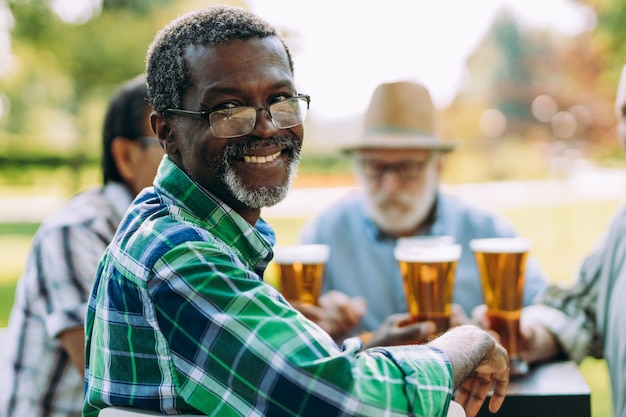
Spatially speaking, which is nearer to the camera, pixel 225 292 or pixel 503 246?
pixel 225 292

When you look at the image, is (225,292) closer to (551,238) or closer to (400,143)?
(400,143)

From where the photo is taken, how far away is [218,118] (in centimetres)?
146

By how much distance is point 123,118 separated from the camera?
113 inches

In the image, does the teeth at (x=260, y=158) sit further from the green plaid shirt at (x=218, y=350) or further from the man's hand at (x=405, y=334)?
the man's hand at (x=405, y=334)

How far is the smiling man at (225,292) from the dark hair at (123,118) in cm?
122

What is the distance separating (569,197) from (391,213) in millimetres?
19810

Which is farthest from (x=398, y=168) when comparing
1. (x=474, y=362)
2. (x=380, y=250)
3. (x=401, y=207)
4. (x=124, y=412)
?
(x=124, y=412)

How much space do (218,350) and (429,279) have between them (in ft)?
3.45

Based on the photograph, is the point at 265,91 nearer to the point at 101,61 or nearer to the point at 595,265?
the point at 595,265

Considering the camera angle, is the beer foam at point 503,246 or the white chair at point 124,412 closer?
the white chair at point 124,412

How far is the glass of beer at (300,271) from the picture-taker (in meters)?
2.35

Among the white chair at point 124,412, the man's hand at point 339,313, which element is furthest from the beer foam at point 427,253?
the white chair at point 124,412

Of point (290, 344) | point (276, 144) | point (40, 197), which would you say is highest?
point (276, 144)

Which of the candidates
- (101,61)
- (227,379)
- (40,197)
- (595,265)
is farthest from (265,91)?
(40,197)
